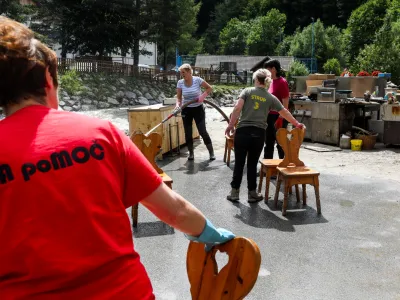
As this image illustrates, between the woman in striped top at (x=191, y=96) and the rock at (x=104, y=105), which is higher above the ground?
the woman in striped top at (x=191, y=96)

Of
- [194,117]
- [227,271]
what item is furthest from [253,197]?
[227,271]

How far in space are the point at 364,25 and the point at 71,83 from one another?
35449 millimetres

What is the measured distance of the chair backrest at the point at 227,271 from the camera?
2.02 meters

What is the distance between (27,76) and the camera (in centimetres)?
173

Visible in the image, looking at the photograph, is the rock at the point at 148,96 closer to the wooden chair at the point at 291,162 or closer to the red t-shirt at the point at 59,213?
the wooden chair at the point at 291,162

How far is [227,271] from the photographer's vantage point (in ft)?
6.86

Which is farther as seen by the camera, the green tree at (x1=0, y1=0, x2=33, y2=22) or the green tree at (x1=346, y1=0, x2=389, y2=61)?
the green tree at (x1=346, y1=0, x2=389, y2=61)

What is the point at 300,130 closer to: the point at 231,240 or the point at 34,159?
the point at 231,240

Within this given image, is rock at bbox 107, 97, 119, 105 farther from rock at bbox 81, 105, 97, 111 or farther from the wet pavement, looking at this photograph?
the wet pavement

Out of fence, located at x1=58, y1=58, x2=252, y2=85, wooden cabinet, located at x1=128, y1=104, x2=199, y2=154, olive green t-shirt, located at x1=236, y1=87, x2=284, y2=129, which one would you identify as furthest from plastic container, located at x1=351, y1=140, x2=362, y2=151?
fence, located at x1=58, y1=58, x2=252, y2=85

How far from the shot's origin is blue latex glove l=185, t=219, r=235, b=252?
80.4 inches

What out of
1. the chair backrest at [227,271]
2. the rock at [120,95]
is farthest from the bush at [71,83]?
the chair backrest at [227,271]

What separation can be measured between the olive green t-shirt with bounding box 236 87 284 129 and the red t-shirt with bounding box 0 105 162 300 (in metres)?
5.60

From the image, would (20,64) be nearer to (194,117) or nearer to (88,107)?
(194,117)
